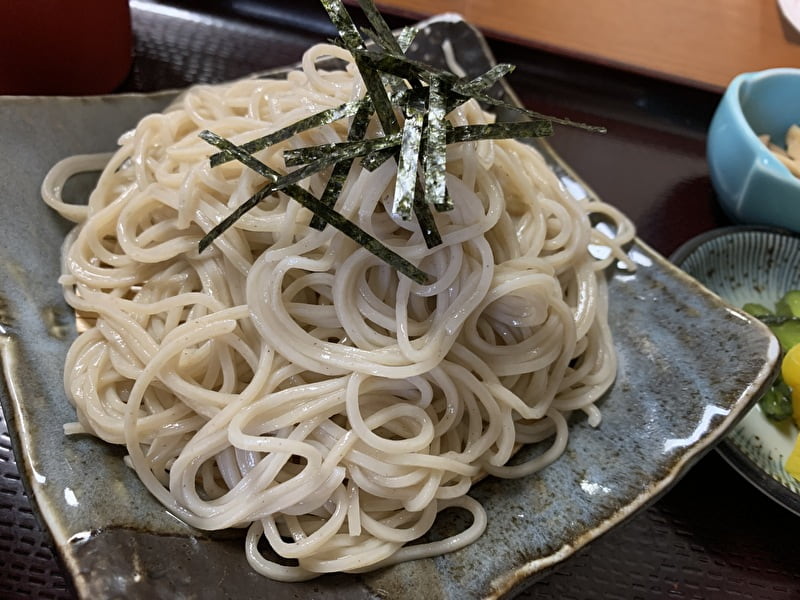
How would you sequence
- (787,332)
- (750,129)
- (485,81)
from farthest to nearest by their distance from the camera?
(750,129), (787,332), (485,81)

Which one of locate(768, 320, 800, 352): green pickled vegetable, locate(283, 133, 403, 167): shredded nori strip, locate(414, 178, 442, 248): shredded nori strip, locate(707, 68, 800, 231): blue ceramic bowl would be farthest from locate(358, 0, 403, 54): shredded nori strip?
locate(768, 320, 800, 352): green pickled vegetable

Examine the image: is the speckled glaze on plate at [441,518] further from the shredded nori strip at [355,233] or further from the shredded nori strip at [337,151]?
the shredded nori strip at [337,151]

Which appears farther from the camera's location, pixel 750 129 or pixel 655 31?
pixel 655 31

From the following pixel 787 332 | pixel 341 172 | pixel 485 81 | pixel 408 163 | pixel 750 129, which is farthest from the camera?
pixel 750 129

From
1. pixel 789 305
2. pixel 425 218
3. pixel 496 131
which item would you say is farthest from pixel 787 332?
pixel 425 218

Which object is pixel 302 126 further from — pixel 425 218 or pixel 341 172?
pixel 425 218

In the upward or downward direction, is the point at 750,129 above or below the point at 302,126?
below

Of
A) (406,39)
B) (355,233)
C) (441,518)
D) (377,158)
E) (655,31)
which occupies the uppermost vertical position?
(406,39)
